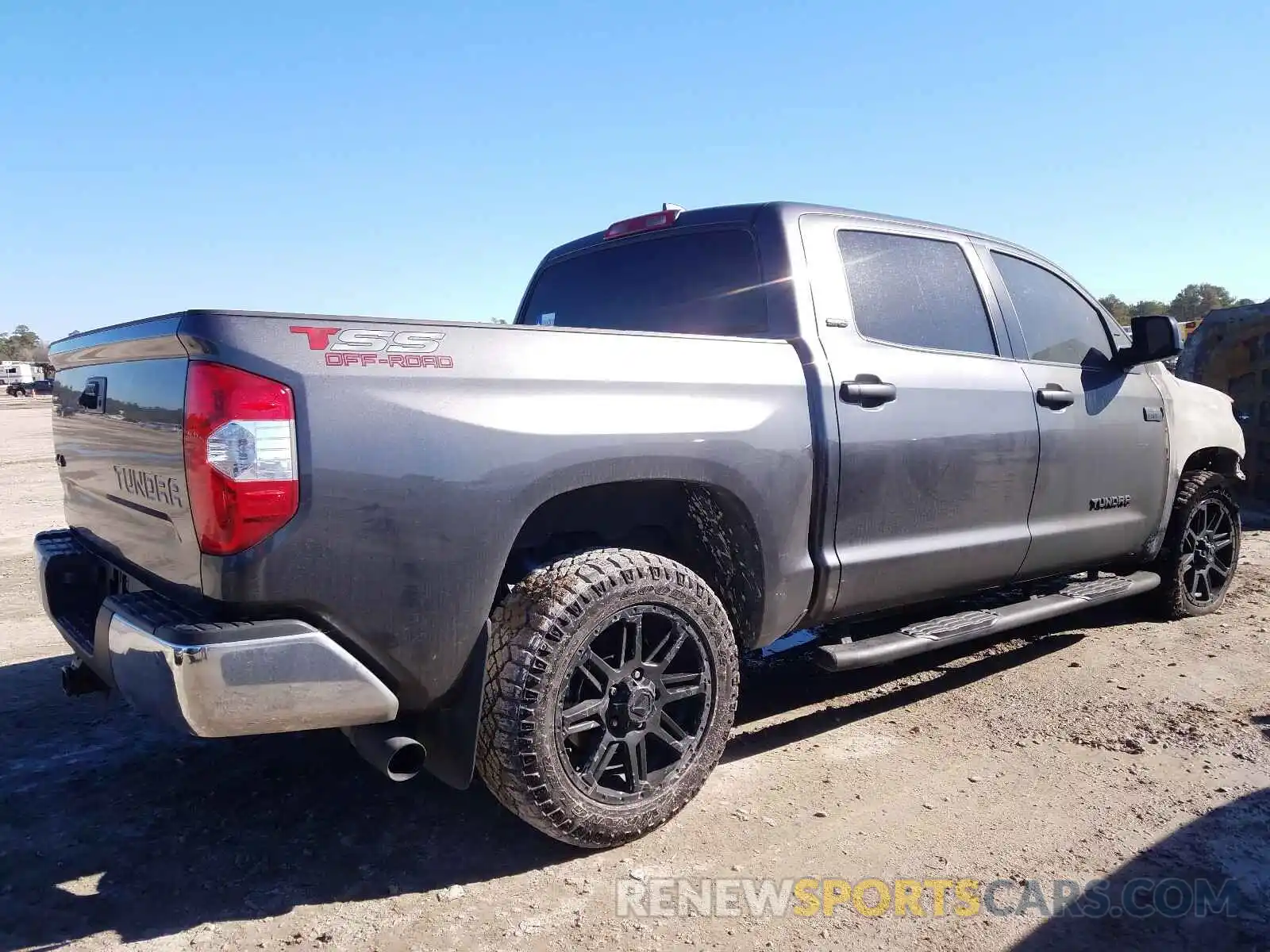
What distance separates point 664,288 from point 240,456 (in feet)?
6.79

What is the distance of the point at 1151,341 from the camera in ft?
14.4

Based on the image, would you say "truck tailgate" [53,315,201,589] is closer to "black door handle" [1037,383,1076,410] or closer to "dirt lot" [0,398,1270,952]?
"dirt lot" [0,398,1270,952]

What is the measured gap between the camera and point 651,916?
2377mm

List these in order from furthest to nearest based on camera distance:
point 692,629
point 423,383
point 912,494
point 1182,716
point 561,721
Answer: point 1182,716 → point 912,494 → point 692,629 → point 561,721 → point 423,383

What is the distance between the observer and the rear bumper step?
80.7 inches

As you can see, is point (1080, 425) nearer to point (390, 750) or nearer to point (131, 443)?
point (390, 750)

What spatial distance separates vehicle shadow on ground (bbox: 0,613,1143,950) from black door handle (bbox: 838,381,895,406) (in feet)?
4.38

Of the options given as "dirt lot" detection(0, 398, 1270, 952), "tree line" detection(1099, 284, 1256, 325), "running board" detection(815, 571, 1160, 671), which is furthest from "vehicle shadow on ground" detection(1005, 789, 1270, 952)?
"tree line" detection(1099, 284, 1256, 325)

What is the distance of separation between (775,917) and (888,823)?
2.11 ft

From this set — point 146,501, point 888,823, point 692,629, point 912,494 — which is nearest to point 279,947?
point 146,501

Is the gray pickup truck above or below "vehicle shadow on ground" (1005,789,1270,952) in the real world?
above

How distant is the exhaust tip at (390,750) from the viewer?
2322mm

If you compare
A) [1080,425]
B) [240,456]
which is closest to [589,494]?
[240,456]

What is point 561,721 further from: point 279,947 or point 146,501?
point 146,501
